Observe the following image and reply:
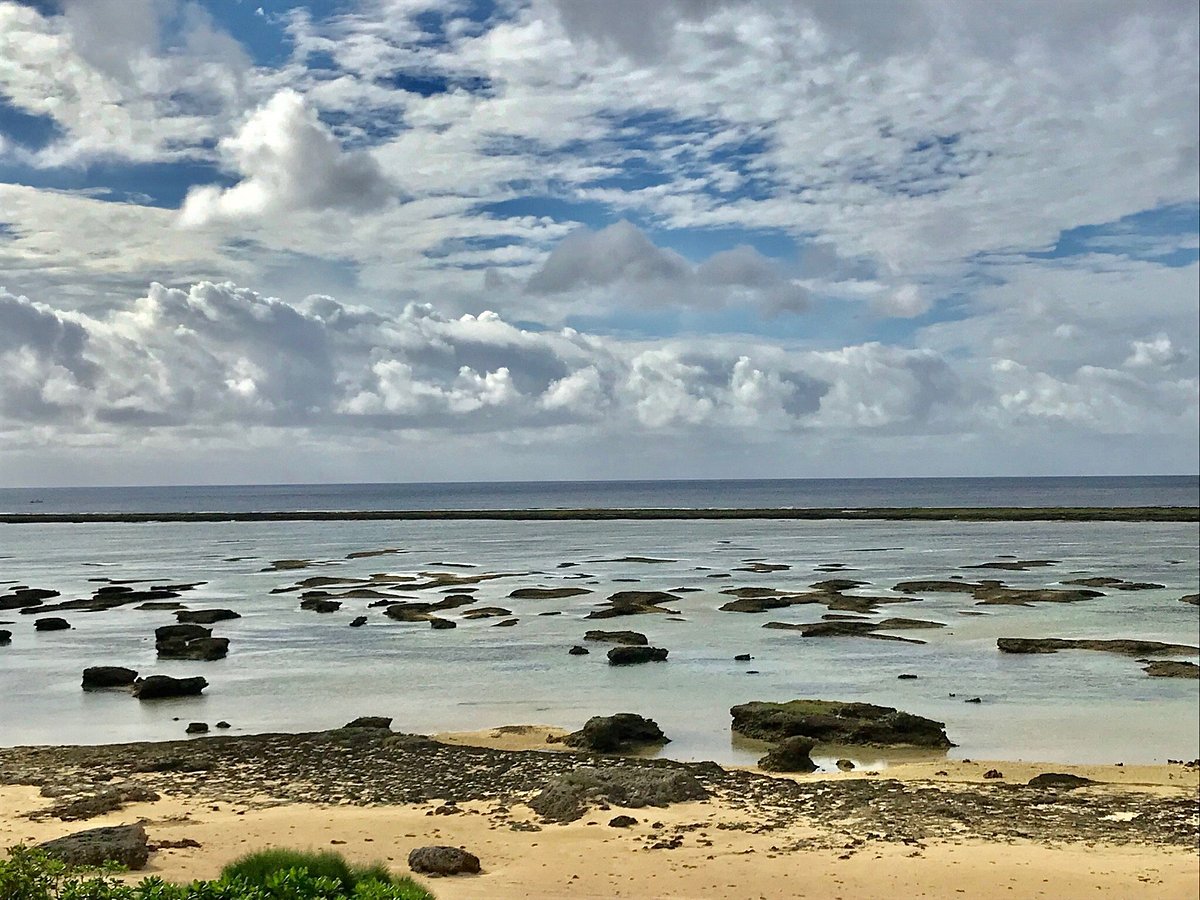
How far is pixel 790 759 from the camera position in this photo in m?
24.2

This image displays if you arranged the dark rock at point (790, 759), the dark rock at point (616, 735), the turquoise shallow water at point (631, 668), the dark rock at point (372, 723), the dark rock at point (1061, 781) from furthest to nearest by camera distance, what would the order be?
the turquoise shallow water at point (631, 668)
the dark rock at point (372, 723)
the dark rock at point (616, 735)
the dark rock at point (790, 759)
the dark rock at point (1061, 781)

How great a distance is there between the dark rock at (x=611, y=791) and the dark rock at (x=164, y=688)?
16484mm

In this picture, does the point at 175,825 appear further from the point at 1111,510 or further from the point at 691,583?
the point at 1111,510

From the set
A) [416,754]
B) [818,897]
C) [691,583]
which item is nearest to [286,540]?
[691,583]

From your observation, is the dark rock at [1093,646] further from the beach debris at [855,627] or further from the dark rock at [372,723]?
the dark rock at [372,723]

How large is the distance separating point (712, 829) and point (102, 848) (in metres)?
10.1

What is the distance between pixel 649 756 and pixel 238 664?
2022 centimetres

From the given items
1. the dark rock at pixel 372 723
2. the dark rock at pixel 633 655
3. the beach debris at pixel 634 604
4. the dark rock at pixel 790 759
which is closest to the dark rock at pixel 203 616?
the beach debris at pixel 634 604

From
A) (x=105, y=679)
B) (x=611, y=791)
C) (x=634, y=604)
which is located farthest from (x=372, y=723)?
(x=634, y=604)

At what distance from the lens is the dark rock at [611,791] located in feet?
67.9

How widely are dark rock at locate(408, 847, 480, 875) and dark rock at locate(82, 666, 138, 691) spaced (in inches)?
839

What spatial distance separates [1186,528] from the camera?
121812 millimetres

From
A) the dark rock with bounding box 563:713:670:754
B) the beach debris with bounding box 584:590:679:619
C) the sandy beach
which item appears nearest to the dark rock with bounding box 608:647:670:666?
the dark rock with bounding box 563:713:670:754

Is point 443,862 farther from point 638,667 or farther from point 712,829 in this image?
point 638,667
